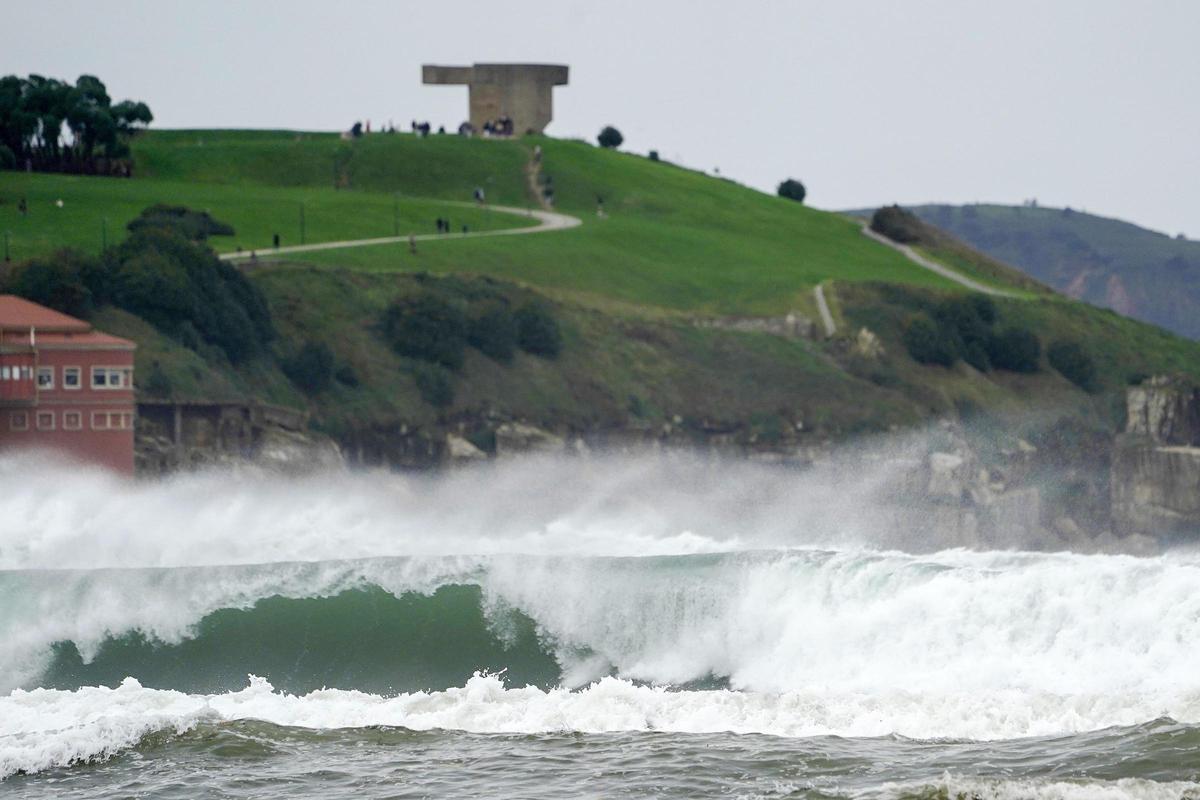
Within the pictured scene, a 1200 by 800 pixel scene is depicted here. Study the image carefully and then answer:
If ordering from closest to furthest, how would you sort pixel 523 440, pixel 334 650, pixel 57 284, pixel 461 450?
1. pixel 334 650
2. pixel 57 284
3. pixel 461 450
4. pixel 523 440

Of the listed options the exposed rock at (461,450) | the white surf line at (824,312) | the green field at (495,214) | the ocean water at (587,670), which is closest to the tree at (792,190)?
the green field at (495,214)

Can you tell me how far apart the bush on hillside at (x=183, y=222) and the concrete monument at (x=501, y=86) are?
141ft

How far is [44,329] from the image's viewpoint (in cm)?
6656

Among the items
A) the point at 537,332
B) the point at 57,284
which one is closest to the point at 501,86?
the point at 537,332

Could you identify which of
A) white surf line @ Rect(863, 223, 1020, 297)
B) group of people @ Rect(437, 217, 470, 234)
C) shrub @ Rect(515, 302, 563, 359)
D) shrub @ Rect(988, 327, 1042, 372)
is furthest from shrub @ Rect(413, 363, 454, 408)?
white surf line @ Rect(863, 223, 1020, 297)

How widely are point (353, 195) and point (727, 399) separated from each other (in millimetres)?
31703

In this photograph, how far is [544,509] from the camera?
78875 millimetres

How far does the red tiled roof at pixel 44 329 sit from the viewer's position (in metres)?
66.0

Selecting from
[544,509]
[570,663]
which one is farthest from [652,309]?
[570,663]

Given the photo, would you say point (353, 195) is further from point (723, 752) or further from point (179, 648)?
point (723, 752)

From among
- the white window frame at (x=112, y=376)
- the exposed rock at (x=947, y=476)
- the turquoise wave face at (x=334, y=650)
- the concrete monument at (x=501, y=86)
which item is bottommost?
the exposed rock at (x=947, y=476)

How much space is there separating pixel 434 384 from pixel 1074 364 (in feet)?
108

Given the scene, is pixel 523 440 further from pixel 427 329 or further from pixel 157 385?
pixel 157 385

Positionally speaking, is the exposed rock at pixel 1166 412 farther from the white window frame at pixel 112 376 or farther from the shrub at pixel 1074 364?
the white window frame at pixel 112 376
